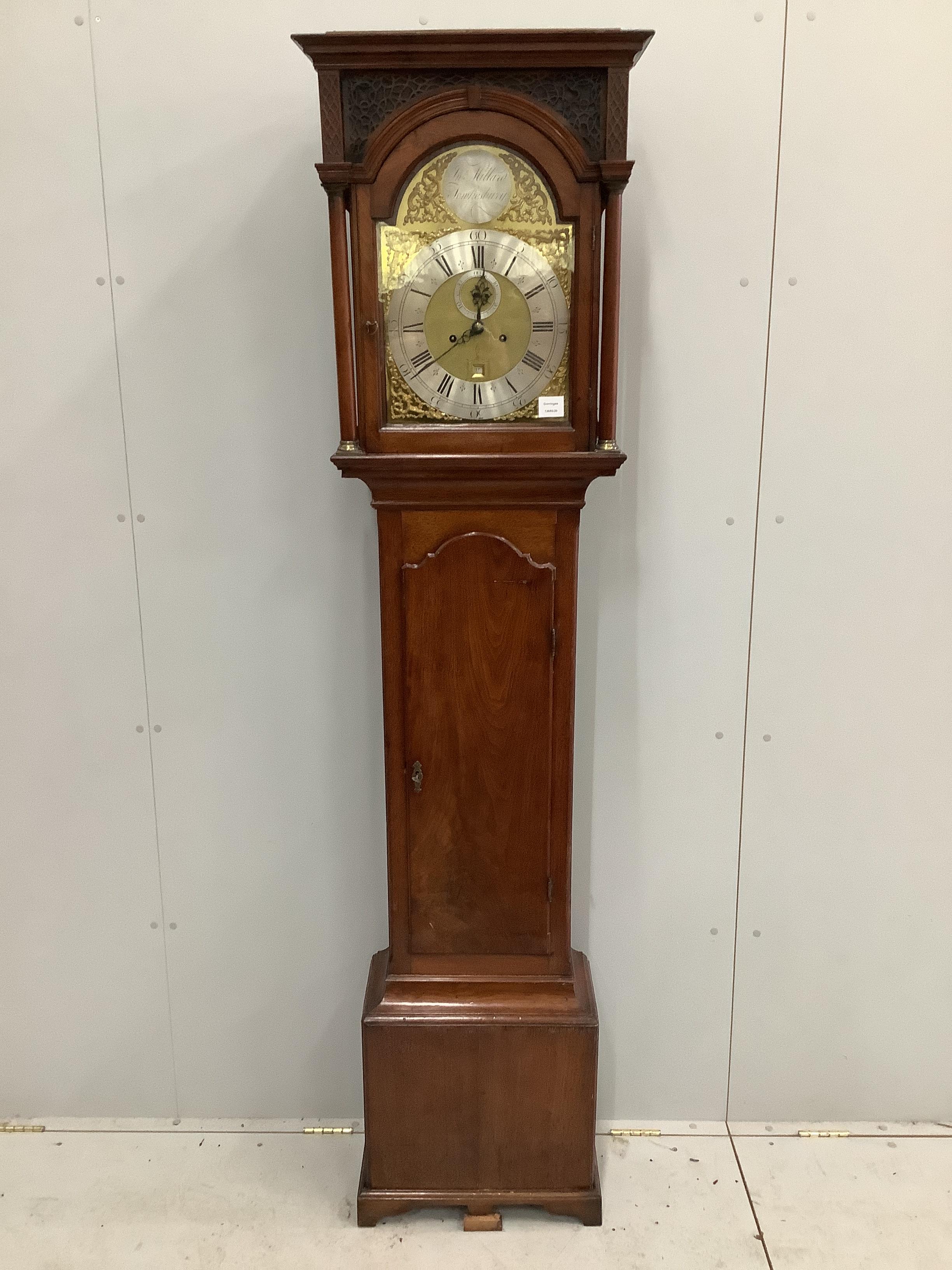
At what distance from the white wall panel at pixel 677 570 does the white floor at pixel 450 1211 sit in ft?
0.57

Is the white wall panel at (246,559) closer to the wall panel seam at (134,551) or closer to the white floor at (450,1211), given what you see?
the wall panel seam at (134,551)

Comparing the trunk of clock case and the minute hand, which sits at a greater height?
the minute hand

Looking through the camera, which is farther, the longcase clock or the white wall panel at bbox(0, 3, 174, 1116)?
the white wall panel at bbox(0, 3, 174, 1116)

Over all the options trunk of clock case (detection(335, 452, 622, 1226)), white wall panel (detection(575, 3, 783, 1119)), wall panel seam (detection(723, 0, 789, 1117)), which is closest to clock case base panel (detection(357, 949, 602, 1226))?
trunk of clock case (detection(335, 452, 622, 1226))

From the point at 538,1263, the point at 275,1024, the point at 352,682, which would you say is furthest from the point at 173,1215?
the point at 352,682

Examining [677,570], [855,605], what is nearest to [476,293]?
[677,570]

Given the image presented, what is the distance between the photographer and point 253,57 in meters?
1.71

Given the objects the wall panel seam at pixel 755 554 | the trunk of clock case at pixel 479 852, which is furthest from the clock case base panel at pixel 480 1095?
the wall panel seam at pixel 755 554

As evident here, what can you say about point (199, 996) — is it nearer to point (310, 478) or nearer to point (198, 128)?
point (310, 478)

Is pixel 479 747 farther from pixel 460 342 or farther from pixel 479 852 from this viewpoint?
pixel 460 342

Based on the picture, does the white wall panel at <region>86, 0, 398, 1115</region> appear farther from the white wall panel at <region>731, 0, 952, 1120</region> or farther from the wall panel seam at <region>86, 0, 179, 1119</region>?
the white wall panel at <region>731, 0, 952, 1120</region>

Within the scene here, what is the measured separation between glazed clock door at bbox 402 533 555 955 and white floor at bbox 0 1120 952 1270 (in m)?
0.56

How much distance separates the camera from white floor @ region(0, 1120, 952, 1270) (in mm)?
1765

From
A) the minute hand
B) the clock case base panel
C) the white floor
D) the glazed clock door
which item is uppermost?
the minute hand
